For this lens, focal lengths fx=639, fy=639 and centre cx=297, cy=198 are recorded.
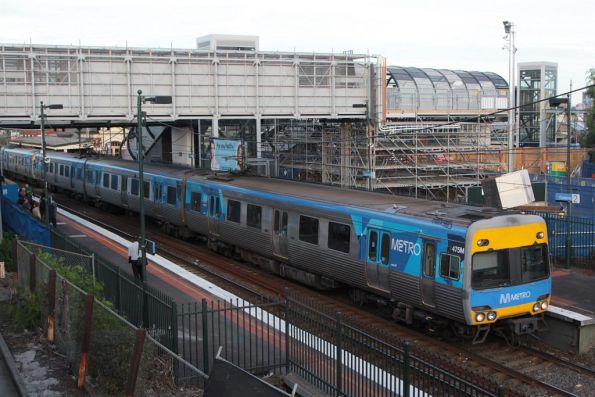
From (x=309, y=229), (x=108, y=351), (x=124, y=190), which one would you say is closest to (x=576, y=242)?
(x=309, y=229)

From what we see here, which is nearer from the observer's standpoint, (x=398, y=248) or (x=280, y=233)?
(x=398, y=248)

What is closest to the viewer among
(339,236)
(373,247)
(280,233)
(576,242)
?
(373,247)

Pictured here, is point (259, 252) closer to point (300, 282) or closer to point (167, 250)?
point (300, 282)

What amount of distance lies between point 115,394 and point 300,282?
8885 mm

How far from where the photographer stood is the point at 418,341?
12.8m

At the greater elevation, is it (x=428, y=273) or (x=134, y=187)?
(x=134, y=187)

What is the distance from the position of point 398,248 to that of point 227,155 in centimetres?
1315

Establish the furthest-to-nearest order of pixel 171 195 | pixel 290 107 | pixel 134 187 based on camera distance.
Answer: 1. pixel 290 107
2. pixel 134 187
3. pixel 171 195

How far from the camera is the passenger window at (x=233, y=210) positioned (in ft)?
64.1

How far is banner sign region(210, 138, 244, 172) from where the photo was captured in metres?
24.2

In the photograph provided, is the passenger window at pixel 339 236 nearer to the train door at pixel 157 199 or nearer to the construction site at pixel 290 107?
the train door at pixel 157 199

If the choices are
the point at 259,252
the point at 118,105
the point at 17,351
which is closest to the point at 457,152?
the point at 118,105

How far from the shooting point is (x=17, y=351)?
38.4 feet

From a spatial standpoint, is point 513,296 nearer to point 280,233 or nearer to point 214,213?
point 280,233
